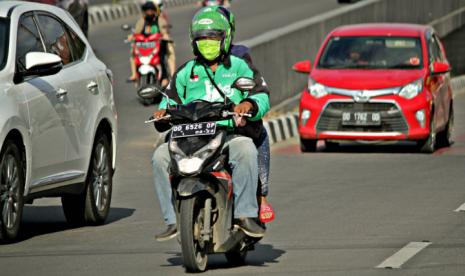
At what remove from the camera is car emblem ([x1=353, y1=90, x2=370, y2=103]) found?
21.2 m

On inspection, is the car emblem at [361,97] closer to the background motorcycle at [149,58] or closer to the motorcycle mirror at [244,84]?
the background motorcycle at [149,58]

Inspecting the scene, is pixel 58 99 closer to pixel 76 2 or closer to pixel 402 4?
pixel 76 2

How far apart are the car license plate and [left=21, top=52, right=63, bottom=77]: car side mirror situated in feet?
31.2

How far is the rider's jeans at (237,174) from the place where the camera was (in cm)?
1004

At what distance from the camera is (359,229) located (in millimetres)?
12781

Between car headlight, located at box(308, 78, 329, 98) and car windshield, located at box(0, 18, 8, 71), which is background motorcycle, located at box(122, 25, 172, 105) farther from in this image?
car windshield, located at box(0, 18, 8, 71)

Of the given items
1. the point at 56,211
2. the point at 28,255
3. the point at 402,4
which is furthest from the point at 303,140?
the point at 402,4

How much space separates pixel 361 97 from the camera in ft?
69.6

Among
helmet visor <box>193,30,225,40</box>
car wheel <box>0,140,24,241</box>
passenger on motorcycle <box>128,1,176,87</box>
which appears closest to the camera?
helmet visor <box>193,30,225,40</box>

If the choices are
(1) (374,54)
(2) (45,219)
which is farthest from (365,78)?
(2) (45,219)

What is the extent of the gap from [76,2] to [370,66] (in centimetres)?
901

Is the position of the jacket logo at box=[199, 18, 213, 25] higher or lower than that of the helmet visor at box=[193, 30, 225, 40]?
higher

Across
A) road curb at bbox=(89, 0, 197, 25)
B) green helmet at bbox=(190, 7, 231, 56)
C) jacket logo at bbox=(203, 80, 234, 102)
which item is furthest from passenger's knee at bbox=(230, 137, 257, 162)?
road curb at bbox=(89, 0, 197, 25)

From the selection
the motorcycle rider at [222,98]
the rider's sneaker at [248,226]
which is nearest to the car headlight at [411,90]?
the motorcycle rider at [222,98]
